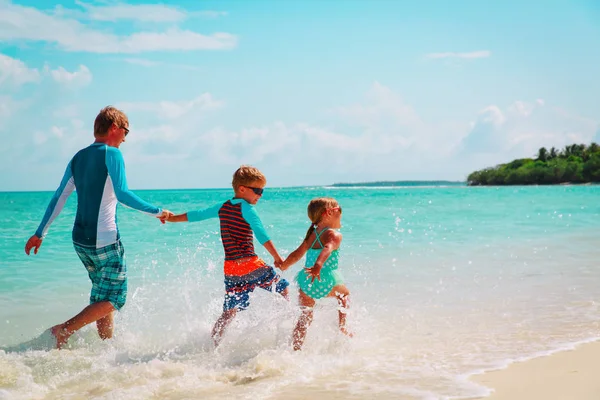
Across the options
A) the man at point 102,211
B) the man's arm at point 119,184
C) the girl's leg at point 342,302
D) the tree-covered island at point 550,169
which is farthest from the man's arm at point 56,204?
the tree-covered island at point 550,169

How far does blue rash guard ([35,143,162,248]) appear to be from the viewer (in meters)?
4.25

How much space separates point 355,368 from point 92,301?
2.17m

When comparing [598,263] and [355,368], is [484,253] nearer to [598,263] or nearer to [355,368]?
[598,263]

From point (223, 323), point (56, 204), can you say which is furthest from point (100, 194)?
point (223, 323)

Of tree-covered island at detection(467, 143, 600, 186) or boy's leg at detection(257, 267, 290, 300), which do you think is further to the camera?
tree-covered island at detection(467, 143, 600, 186)

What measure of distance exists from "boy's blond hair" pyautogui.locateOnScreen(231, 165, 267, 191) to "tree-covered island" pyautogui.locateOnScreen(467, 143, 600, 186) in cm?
10528

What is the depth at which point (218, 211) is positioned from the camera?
174 inches

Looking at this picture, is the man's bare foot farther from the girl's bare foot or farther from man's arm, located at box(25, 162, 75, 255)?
the girl's bare foot

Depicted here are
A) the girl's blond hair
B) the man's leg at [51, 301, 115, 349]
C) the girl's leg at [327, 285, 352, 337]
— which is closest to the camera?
the man's leg at [51, 301, 115, 349]

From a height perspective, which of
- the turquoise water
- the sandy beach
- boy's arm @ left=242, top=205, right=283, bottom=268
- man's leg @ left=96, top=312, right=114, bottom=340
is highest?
boy's arm @ left=242, top=205, right=283, bottom=268

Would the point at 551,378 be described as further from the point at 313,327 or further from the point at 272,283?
the point at 272,283

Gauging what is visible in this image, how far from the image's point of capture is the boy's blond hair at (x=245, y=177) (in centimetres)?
432

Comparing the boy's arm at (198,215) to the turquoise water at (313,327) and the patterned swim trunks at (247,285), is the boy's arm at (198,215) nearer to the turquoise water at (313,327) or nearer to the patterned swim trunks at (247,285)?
the patterned swim trunks at (247,285)

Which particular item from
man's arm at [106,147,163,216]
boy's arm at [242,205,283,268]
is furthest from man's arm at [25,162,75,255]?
boy's arm at [242,205,283,268]
